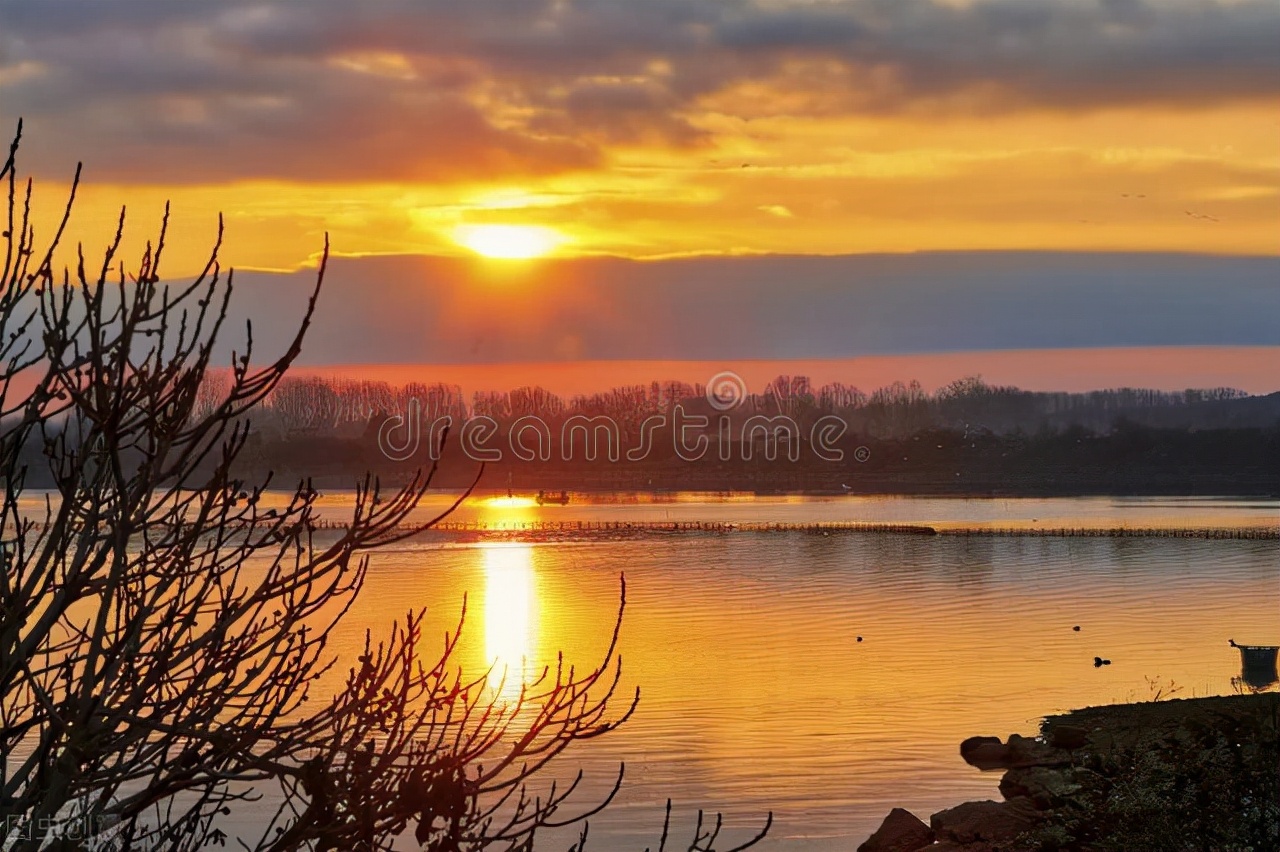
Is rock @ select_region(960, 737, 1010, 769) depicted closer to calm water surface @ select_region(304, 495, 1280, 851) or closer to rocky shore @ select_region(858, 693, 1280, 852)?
calm water surface @ select_region(304, 495, 1280, 851)

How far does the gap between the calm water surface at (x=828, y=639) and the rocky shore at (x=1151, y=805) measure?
2.49 meters

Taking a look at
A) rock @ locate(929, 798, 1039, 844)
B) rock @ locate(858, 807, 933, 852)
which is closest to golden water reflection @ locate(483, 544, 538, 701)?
rock @ locate(858, 807, 933, 852)

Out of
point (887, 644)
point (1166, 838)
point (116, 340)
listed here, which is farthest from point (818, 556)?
point (116, 340)

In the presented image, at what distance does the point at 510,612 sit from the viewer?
61125mm

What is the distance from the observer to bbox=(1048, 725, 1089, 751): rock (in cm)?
2931

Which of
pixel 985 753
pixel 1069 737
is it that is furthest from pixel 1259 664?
pixel 985 753

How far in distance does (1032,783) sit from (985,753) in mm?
4875

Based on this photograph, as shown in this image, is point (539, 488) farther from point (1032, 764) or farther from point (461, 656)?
point (1032, 764)

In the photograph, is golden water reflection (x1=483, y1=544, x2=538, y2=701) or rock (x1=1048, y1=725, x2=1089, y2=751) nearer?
rock (x1=1048, y1=725, x2=1089, y2=751)

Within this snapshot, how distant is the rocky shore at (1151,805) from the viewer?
14.0 meters

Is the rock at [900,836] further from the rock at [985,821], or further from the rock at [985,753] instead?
the rock at [985,753]

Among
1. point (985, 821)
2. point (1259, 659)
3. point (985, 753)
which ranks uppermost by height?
point (1259, 659)

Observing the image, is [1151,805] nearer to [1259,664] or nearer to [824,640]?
[1259,664]

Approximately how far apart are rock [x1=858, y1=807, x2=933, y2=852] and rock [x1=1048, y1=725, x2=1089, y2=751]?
322 inches
